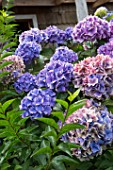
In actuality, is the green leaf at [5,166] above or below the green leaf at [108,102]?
below

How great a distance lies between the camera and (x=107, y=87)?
1.28 m

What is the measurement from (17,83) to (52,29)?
0.48m

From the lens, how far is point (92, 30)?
5.46 ft

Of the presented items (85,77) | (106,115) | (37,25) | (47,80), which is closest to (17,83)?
(47,80)

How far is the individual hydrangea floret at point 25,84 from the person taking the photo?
1.50m

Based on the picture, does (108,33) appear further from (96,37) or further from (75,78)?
(75,78)

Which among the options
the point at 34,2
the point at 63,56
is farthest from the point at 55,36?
the point at 34,2

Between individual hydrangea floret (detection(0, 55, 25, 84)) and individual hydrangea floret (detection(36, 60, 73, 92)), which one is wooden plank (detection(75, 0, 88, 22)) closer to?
individual hydrangea floret (detection(0, 55, 25, 84))

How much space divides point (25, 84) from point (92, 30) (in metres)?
0.40

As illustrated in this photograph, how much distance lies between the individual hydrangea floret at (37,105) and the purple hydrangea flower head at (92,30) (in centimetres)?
50

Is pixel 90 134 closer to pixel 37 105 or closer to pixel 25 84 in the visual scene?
pixel 37 105

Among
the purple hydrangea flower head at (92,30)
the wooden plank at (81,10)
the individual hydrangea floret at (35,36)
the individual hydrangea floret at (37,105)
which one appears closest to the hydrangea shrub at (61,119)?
the individual hydrangea floret at (37,105)

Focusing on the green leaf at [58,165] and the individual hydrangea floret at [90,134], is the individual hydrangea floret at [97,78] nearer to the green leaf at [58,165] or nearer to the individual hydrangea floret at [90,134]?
the individual hydrangea floret at [90,134]

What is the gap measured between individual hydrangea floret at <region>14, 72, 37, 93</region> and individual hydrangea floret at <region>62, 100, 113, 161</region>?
1.14ft
